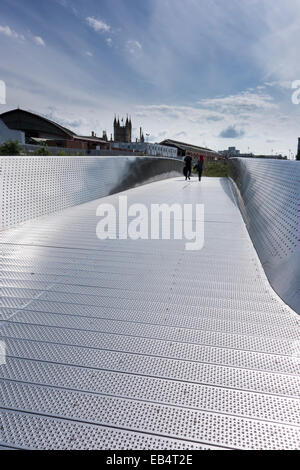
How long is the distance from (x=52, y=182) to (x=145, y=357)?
518 centimetres

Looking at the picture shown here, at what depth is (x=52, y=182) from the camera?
6.49m

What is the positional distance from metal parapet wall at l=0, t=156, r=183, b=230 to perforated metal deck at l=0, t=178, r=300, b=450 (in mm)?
1666

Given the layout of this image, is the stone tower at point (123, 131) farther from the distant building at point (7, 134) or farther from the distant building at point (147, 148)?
the distant building at point (7, 134)

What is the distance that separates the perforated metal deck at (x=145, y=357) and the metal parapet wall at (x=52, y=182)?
1666 mm

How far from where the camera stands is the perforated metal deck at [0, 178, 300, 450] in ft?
5.02

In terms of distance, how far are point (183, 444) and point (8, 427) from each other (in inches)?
32.8

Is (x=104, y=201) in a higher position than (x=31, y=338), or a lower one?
higher

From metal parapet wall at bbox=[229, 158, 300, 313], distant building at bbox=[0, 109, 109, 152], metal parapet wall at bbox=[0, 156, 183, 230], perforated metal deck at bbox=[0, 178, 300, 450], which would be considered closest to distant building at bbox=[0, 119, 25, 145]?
distant building at bbox=[0, 109, 109, 152]

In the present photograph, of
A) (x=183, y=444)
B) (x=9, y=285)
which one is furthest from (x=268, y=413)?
(x=9, y=285)

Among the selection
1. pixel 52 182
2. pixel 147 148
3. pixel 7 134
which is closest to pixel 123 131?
pixel 147 148

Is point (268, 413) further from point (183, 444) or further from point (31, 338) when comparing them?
point (31, 338)

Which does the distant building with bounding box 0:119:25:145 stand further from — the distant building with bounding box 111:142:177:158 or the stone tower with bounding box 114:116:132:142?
the stone tower with bounding box 114:116:132:142
